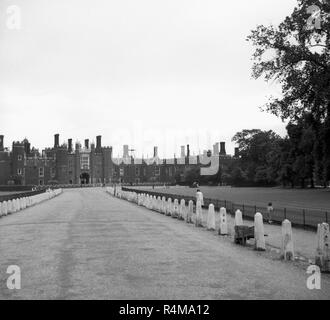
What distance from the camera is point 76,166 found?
140 metres

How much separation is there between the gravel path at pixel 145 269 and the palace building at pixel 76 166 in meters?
117

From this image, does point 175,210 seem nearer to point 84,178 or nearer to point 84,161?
point 84,161

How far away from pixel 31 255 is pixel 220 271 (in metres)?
5.68

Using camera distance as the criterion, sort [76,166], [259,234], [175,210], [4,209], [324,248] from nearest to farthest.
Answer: [324,248] → [259,234] → [175,210] → [4,209] → [76,166]

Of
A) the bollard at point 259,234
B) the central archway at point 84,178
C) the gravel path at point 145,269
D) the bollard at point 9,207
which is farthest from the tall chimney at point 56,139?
the bollard at point 259,234

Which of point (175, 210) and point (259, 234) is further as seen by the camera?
point (175, 210)

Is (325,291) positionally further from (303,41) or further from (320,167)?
(320,167)

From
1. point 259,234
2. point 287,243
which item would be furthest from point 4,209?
point 287,243

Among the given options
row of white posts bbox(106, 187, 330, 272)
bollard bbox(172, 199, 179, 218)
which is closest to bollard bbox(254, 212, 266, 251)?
row of white posts bbox(106, 187, 330, 272)

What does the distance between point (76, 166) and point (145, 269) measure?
131894mm

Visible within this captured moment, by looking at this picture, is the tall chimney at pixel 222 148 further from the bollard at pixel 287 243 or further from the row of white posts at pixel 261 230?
the bollard at pixel 287 243

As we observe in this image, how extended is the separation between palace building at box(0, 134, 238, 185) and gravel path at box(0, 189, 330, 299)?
116797 mm
